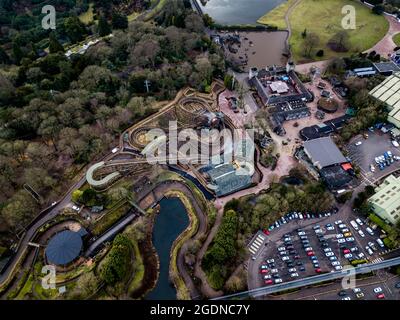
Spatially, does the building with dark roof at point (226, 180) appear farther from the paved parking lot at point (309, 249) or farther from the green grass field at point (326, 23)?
the green grass field at point (326, 23)

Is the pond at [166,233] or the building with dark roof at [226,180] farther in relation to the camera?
the building with dark roof at [226,180]

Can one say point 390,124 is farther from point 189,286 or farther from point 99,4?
point 99,4

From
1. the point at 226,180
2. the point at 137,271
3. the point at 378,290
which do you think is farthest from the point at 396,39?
the point at 137,271

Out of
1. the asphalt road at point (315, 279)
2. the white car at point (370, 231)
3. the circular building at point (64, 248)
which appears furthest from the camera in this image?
the white car at point (370, 231)

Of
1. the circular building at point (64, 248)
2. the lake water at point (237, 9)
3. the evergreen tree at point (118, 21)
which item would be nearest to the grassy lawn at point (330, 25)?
the lake water at point (237, 9)

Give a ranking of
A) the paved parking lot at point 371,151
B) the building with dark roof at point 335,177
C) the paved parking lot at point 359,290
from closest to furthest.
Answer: the paved parking lot at point 359,290 < the building with dark roof at point 335,177 < the paved parking lot at point 371,151

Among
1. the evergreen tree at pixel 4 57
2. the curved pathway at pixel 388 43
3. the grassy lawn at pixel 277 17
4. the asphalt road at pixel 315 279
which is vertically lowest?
the asphalt road at pixel 315 279

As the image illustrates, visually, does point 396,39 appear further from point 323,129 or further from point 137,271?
point 137,271
